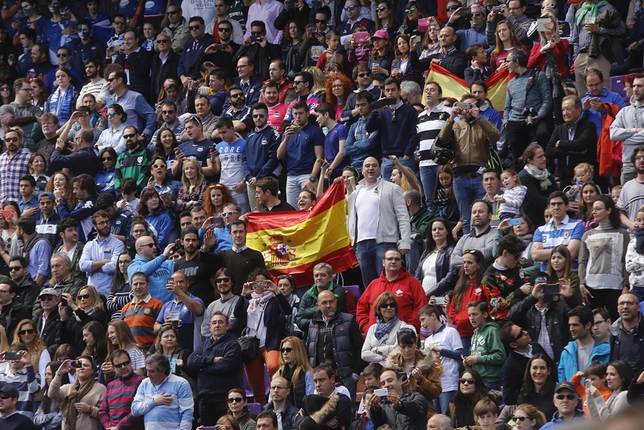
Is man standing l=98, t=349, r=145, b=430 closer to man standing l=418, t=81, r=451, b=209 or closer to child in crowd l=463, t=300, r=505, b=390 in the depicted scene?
child in crowd l=463, t=300, r=505, b=390

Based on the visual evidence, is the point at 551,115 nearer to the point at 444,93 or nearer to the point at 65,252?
the point at 444,93

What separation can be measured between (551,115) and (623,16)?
348cm

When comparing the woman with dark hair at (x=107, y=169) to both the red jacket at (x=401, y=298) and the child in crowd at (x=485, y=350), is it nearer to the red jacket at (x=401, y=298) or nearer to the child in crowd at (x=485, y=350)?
the red jacket at (x=401, y=298)

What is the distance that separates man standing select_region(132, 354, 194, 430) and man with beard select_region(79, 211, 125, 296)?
9.11 ft

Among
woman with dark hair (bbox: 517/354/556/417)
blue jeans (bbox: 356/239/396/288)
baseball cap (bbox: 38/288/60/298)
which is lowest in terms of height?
baseball cap (bbox: 38/288/60/298)

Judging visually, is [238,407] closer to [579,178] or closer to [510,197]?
[510,197]

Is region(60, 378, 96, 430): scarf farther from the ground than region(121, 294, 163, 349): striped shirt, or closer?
closer

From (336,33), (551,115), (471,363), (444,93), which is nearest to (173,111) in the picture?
(336,33)

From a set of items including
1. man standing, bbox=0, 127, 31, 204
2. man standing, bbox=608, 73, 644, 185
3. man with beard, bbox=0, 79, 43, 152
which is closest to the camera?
man standing, bbox=608, 73, 644, 185

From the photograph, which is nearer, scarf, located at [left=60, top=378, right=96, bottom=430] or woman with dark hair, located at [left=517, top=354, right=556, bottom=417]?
woman with dark hair, located at [left=517, top=354, right=556, bottom=417]

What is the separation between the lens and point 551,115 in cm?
1261

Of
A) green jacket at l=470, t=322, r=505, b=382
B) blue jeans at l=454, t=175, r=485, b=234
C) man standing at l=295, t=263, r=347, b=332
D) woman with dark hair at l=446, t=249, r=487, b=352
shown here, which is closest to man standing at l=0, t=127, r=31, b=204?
man standing at l=295, t=263, r=347, b=332

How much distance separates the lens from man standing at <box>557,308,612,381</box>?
834 cm

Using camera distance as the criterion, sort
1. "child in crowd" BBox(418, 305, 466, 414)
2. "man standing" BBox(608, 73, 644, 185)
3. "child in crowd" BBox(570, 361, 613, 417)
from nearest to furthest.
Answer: "child in crowd" BBox(570, 361, 613, 417), "child in crowd" BBox(418, 305, 466, 414), "man standing" BBox(608, 73, 644, 185)
